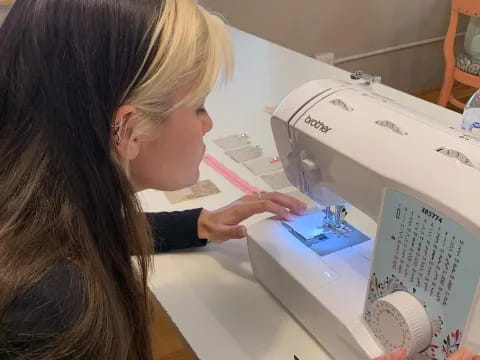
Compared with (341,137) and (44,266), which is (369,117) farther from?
(44,266)

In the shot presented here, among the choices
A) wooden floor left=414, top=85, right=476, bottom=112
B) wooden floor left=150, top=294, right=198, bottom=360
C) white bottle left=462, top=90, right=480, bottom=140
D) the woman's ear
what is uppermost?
the woman's ear

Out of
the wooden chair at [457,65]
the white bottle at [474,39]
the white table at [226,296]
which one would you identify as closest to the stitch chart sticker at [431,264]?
the white table at [226,296]

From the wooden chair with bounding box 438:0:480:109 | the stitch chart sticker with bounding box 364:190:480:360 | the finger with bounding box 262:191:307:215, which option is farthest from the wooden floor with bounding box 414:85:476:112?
the stitch chart sticker with bounding box 364:190:480:360

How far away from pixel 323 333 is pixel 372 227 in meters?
0.33

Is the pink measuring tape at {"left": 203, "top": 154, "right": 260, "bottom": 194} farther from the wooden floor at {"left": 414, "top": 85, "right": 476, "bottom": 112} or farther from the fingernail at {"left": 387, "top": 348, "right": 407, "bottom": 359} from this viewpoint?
the wooden floor at {"left": 414, "top": 85, "right": 476, "bottom": 112}

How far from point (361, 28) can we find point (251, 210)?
2.72 metres

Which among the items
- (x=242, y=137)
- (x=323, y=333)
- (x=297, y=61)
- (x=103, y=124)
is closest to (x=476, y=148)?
(x=323, y=333)

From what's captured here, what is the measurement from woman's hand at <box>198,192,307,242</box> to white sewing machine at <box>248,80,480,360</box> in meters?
0.03

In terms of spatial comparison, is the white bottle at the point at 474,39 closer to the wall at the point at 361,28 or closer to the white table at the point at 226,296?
the wall at the point at 361,28

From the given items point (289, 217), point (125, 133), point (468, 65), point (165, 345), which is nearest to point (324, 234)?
point (289, 217)

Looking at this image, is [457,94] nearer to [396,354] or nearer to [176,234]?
[176,234]

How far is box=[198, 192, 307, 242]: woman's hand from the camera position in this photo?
103cm

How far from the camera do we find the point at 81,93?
26.4 inches

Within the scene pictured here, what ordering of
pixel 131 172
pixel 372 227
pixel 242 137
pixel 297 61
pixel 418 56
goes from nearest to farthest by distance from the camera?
1. pixel 131 172
2. pixel 372 227
3. pixel 242 137
4. pixel 297 61
5. pixel 418 56
